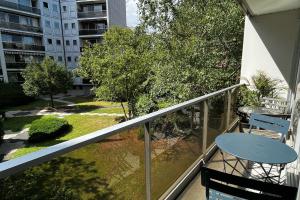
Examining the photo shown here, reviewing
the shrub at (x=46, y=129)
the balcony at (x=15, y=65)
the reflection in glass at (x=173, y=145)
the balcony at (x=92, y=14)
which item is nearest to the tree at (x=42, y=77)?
the balcony at (x=15, y=65)

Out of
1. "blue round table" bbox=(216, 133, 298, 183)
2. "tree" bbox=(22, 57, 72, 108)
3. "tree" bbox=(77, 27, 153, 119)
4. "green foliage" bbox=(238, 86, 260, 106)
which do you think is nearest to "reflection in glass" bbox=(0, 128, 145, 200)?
"blue round table" bbox=(216, 133, 298, 183)

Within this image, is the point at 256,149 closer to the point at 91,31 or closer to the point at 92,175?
the point at 92,175

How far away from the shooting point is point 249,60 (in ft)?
24.7

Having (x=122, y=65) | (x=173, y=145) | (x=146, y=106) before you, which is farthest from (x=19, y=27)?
(x=173, y=145)

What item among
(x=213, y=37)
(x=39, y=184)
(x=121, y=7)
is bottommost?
(x=39, y=184)

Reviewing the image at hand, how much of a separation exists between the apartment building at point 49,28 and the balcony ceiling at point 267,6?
2543 cm

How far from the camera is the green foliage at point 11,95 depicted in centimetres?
2452

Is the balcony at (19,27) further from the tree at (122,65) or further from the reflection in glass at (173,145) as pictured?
the reflection in glass at (173,145)

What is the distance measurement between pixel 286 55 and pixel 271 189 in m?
6.41

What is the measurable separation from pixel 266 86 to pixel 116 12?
33.4 metres

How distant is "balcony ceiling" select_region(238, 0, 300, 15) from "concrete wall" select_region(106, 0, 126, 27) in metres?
29.1

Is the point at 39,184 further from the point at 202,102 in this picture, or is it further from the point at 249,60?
the point at 249,60

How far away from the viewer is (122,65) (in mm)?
14508

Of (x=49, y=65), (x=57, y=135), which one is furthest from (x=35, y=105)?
(x=57, y=135)
